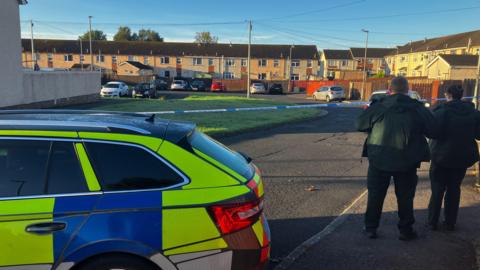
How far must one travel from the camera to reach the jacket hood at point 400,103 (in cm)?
420

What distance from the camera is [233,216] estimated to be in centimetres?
263

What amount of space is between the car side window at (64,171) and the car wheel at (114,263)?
447 mm

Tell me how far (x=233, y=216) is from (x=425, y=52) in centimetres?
8635

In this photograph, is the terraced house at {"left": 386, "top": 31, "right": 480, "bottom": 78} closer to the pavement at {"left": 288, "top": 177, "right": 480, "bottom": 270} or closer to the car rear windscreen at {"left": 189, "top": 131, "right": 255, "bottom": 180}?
the pavement at {"left": 288, "top": 177, "right": 480, "bottom": 270}

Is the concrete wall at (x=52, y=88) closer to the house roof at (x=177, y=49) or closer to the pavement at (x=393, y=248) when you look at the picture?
the pavement at (x=393, y=248)

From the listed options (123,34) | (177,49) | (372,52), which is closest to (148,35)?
(123,34)

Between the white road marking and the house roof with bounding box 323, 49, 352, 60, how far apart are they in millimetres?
88540

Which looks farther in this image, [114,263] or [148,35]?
[148,35]

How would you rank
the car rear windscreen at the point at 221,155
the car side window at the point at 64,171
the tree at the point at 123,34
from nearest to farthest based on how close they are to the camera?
1. the car side window at the point at 64,171
2. the car rear windscreen at the point at 221,155
3. the tree at the point at 123,34

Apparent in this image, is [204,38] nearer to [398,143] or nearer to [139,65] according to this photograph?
[139,65]

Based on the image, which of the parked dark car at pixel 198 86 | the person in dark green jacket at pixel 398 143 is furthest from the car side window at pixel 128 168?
the parked dark car at pixel 198 86

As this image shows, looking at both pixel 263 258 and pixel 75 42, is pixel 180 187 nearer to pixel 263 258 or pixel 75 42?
pixel 263 258

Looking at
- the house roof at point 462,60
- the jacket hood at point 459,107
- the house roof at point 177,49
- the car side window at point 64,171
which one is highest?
the house roof at point 177,49

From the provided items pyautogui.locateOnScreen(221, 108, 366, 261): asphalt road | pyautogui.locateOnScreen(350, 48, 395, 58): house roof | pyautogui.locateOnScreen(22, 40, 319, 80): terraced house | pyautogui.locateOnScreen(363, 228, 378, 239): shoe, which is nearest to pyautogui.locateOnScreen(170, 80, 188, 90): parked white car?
pyautogui.locateOnScreen(22, 40, 319, 80): terraced house
